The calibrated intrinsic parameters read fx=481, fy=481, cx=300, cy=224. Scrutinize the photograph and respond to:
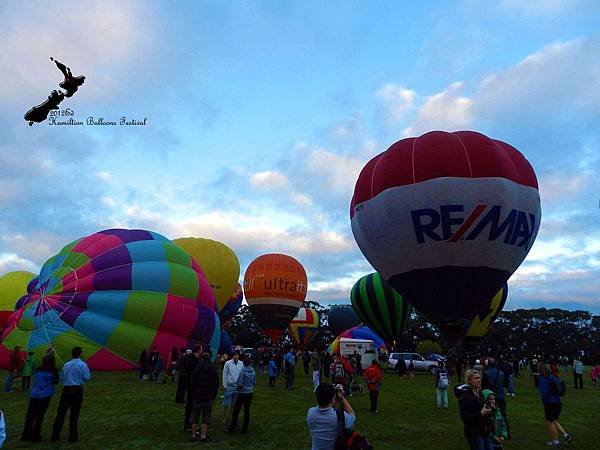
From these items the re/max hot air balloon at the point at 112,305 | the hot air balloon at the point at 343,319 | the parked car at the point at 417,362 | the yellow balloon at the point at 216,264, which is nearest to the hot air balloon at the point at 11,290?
the yellow balloon at the point at 216,264

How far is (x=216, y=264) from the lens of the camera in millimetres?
32125

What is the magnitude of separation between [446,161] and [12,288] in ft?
99.4

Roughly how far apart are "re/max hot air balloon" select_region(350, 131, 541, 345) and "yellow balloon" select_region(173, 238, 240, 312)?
1363cm

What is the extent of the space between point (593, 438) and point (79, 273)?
1649 cm

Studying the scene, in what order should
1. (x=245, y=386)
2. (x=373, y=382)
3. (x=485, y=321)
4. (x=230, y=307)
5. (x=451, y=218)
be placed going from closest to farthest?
(x=245, y=386) < (x=373, y=382) < (x=451, y=218) < (x=485, y=321) < (x=230, y=307)

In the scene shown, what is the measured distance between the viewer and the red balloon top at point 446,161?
19594 mm

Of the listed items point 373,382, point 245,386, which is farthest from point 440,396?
point 245,386

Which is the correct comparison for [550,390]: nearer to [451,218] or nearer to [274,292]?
[451,218]

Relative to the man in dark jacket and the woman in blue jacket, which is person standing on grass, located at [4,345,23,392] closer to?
the woman in blue jacket

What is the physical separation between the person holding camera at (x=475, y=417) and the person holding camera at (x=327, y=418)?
1782 millimetres

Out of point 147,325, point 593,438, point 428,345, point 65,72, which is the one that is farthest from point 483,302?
point 428,345

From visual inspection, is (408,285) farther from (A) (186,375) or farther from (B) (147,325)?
(A) (186,375)

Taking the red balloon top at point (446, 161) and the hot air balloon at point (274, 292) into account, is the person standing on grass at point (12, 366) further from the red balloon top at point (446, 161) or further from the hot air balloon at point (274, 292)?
the hot air balloon at point (274, 292)

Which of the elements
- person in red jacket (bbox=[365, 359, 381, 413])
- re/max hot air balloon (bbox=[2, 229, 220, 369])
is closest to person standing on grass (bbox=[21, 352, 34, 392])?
re/max hot air balloon (bbox=[2, 229, 220, 369])
